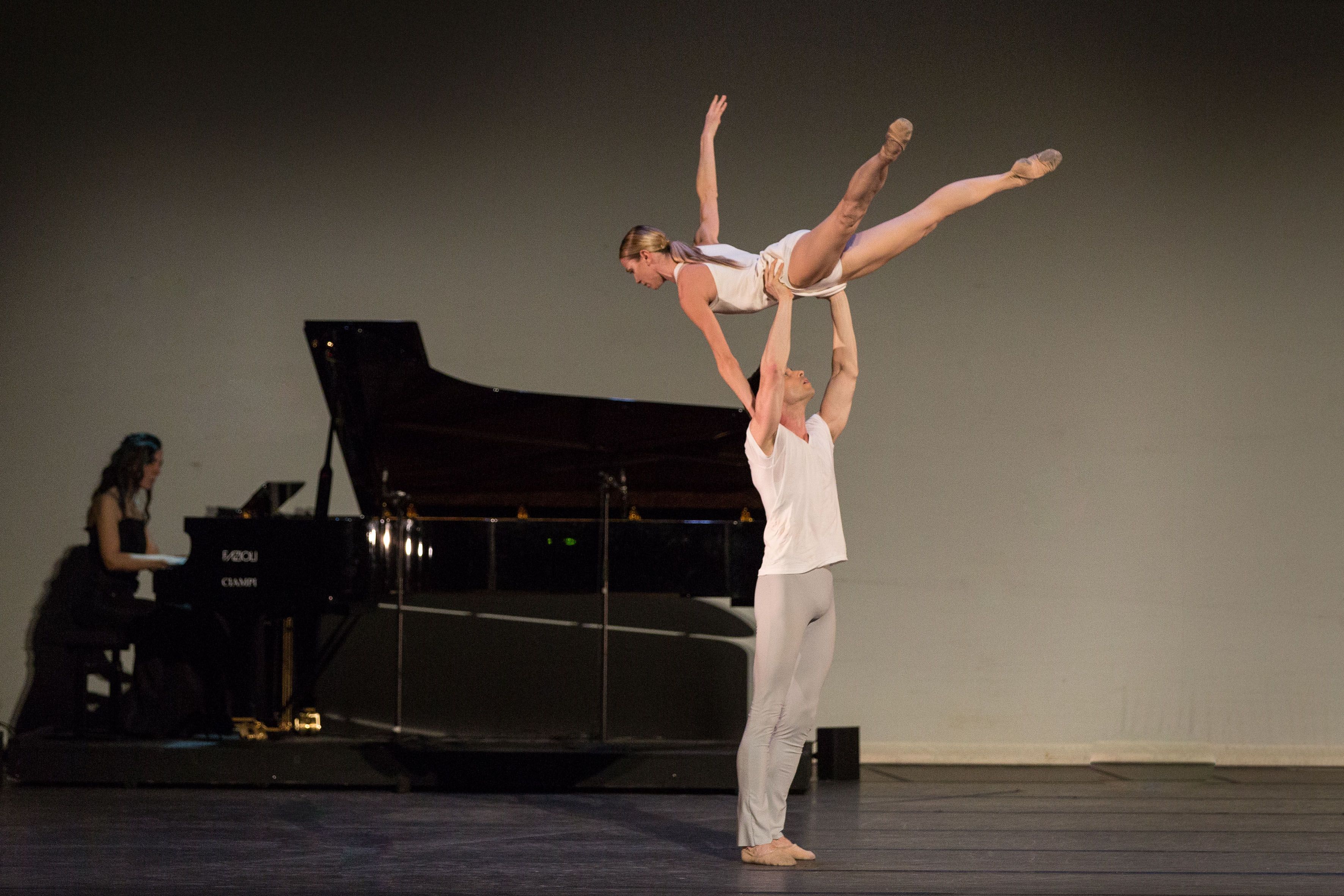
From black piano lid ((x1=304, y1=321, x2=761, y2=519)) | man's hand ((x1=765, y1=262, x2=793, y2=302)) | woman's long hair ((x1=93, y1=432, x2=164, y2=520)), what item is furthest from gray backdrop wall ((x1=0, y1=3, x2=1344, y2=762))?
man's hand ((x1=765, y1=262, x2=793, y2=302))

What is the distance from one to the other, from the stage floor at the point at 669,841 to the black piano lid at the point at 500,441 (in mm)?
1252

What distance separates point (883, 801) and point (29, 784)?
3536 millimetres

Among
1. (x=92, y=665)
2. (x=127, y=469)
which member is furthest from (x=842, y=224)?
(x=92, y=665)

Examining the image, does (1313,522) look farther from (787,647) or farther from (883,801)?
(787,647)

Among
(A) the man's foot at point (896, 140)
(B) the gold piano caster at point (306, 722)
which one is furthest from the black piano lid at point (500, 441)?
(A) the man's foot at point (896, 140)

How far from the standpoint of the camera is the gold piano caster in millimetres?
5547

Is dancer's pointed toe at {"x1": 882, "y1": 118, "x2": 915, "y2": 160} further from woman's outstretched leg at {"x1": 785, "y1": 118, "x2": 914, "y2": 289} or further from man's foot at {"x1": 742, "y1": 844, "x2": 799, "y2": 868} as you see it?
man's foot at {"x1": 742, "y1": 844, "x2": 799, "y2": 868}

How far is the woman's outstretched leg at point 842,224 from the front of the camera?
10.2 ft

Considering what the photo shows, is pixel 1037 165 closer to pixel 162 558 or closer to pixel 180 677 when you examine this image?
pixel 162 558

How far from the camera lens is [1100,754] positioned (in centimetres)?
634

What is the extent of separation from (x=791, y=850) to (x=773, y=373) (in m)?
1.36

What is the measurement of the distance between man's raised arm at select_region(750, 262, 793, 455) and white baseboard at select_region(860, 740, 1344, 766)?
129 inches

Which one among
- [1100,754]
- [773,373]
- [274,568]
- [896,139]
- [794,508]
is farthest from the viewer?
[1100,754]

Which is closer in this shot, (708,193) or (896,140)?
(896,140)
